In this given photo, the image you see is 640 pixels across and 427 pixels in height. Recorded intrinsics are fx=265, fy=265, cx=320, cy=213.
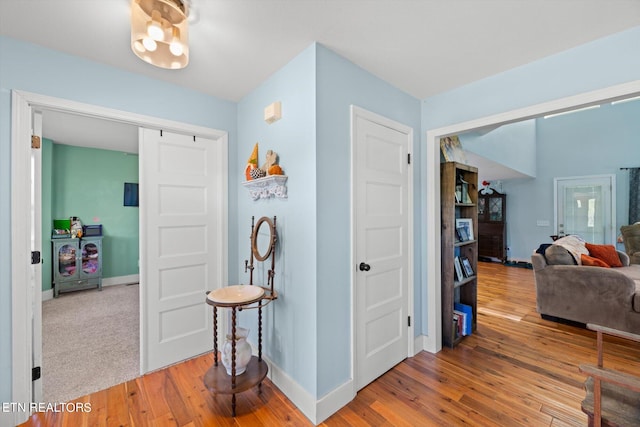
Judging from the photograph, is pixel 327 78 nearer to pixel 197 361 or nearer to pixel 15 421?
pixel 197 361

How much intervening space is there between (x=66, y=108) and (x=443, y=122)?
2936 millimetres

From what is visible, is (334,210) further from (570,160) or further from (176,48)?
(570,160)

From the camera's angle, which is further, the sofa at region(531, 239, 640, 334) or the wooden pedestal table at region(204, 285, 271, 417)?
the sofa at region(531, 239, 640, 334)

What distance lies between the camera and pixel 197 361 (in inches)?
93.3

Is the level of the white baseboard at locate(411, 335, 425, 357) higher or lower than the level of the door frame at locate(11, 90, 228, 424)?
lower

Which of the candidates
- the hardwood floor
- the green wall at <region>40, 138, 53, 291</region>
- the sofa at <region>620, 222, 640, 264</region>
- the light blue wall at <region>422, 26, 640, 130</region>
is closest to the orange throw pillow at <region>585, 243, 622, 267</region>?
the sofa at <region>620, 222, 640, 264</region>

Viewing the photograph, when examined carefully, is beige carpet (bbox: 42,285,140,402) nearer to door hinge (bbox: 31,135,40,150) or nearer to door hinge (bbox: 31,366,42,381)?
door hinge (bbox: 31,366,42,381)

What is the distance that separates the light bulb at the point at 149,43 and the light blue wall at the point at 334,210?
904 mm

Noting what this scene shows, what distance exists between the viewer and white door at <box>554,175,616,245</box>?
556 centimetres

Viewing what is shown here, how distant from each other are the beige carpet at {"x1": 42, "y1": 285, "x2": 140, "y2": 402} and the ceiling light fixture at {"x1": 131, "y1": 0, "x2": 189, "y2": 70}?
2.36 metres

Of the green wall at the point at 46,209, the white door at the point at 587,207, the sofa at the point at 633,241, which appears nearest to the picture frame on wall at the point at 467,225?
the sofa at the point at 633,241

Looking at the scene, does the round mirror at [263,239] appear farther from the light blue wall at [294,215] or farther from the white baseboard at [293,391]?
the white baseboard at [293,391]

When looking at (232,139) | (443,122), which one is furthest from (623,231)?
(232,139)

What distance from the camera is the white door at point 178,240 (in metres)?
2.20
